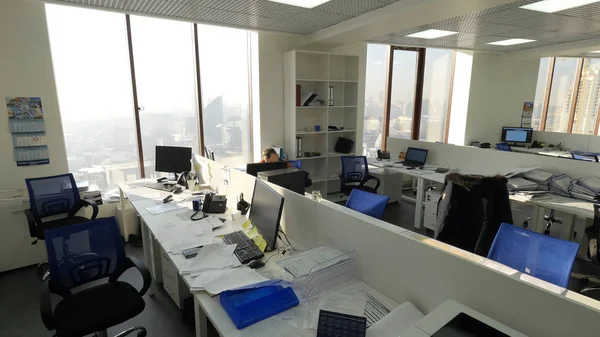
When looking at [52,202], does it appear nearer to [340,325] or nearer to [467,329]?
[340,325]

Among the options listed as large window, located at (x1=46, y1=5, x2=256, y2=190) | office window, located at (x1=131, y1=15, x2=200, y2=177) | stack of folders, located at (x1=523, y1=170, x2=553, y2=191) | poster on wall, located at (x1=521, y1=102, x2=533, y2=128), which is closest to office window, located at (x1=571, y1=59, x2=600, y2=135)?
poster on wall, located at (x1=521, y1=102, x2=533, y2=128)

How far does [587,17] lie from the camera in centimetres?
412

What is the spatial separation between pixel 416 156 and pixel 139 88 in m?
4.22

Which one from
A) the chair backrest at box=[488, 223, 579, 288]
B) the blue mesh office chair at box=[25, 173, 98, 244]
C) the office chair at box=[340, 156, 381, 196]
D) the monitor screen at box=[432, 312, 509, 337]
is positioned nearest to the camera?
the monitor screen at box=[432, 312, 509, 337]

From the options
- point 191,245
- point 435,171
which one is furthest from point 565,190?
point 191,245

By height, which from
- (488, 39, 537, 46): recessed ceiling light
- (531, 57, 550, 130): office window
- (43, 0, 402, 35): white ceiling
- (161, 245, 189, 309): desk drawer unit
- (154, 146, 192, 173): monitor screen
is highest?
(488, 39, 537, 46): recessed ceiling light

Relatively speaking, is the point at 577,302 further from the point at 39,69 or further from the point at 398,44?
the point at 398,44

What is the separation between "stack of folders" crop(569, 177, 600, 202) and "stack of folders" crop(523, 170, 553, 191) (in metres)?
0.22

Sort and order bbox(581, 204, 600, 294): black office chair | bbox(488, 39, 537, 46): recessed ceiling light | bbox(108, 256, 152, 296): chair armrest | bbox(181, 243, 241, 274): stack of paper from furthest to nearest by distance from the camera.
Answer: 1. bbox(488, 39, 537, 46): recessed ceiling light
2. bbox(581, 204, 600, 294): black office chair
3. bbox(108, 256, 152, 296): chair armrest
4. bbox(181, 243, 241, 274): stack of paper

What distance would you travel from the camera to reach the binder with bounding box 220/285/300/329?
146cm

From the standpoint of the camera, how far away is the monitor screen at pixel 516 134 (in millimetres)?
7016

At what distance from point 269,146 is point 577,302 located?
4533 mm

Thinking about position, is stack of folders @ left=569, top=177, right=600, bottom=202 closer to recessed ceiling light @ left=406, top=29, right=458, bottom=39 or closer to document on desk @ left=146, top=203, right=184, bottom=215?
recessed ceiling light @ left=406, top=29, right=458, bottom=39

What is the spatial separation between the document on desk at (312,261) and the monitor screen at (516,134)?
7.04 metres
